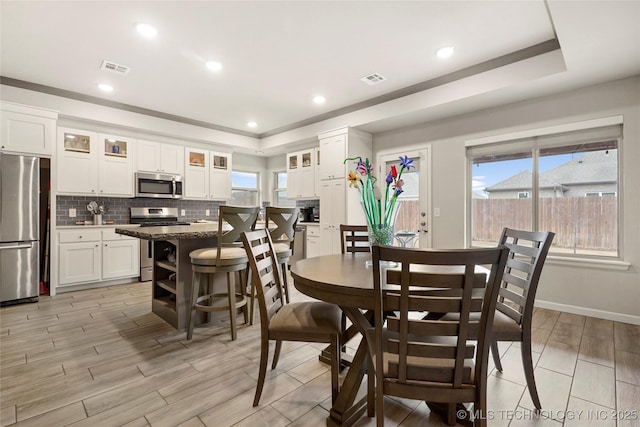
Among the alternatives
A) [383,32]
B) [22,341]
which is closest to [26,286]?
[22,341]

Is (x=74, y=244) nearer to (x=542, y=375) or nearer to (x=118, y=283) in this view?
(x=118, y=283)

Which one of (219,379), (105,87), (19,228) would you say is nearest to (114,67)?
(105,87)

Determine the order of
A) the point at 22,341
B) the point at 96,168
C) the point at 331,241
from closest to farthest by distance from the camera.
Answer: the point at 22,341, the point at 96,168, the point at 331,241

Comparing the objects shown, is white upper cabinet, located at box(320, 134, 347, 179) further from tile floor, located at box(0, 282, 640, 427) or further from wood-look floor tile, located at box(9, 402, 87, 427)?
wood-look floor tile, located at box(9, 402, 87, 427)

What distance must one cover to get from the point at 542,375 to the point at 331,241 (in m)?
3.30

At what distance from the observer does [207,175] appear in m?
5.61

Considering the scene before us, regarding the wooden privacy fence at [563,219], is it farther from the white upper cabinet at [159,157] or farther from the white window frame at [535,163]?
the white upper cabinet at [159,157]

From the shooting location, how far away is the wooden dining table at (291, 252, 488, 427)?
1.29 meters

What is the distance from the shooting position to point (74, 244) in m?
4.09

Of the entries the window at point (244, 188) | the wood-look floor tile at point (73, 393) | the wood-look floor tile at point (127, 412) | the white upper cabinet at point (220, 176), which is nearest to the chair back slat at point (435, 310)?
the wood-look floor tile at point (127, 412)

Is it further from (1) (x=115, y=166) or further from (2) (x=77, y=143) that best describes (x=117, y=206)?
(2) (x=77, y=143)

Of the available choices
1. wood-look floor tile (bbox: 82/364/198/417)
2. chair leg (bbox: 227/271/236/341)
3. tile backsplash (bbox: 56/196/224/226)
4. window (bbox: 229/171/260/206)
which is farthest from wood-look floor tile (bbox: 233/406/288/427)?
window (bbox: 229/171/260/206)

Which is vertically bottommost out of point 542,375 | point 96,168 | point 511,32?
point 542,375

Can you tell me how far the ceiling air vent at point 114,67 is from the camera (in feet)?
10.6
